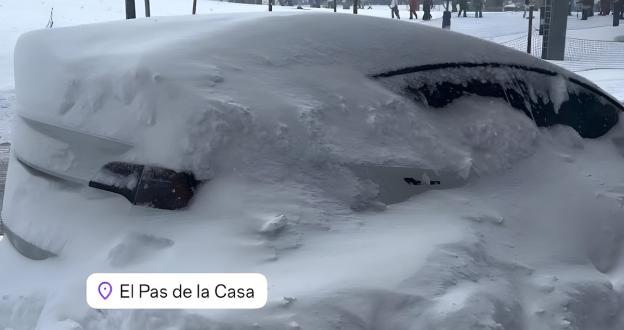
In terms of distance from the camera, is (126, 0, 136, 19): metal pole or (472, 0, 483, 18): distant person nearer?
(126, 0, 136, 19): metal pole

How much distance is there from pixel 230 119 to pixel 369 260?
664 millimetres

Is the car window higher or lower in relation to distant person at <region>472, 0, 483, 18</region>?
higher

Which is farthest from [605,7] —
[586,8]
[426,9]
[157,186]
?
[157,186]

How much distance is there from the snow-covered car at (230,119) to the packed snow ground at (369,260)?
4cm

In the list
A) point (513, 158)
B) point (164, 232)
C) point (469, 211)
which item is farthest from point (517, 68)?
point (164, 232)

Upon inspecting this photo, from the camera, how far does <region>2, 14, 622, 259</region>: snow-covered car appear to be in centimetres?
230

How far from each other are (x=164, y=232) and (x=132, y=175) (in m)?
0.24

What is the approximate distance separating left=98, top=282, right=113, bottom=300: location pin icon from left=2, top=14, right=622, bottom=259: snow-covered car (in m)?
0.18

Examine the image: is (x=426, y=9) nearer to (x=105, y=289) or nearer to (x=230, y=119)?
(x=230, y=119)

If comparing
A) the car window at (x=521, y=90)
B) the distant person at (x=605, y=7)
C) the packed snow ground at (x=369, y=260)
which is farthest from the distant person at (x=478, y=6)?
the packed snow ground at (x=369, y=260)

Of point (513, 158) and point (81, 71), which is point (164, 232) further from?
point (513, 158)

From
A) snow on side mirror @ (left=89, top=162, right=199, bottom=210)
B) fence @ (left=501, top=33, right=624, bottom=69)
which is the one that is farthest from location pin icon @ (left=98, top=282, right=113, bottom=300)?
fence @ (left=501, top=33, right=624, bottom=69)

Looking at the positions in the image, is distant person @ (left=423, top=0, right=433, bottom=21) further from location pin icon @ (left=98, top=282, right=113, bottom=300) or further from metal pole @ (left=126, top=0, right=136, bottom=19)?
location pin icon @ (left=98, top=282, right=113, bottom=300)

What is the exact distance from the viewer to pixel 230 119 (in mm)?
2316
